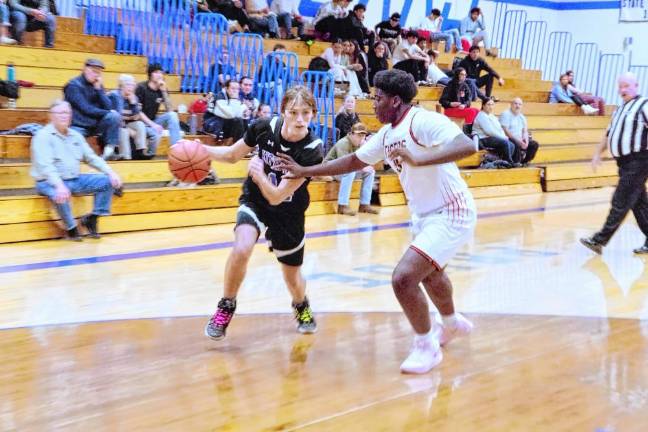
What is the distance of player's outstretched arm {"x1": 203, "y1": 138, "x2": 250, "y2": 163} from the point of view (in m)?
5.02

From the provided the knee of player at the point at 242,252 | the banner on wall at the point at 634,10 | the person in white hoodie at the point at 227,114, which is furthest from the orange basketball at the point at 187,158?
the banner on wall at the point at 634,10

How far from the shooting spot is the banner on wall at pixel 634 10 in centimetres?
2145

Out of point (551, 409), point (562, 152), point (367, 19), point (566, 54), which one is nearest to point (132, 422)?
point (551, 409)

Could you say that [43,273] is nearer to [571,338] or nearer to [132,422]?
[132,422]

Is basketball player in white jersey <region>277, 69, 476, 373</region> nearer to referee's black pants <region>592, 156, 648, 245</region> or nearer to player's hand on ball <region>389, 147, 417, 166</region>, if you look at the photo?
player's hand on ball <region>389, 147, 417, 166</region>

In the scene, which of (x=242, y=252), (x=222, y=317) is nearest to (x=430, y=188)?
(x=242, y=252)

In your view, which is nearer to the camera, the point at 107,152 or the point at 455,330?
the point at 455,330

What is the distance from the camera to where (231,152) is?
5.04 meters

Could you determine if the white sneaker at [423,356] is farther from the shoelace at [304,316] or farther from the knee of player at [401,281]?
the shoelace at [304,316]

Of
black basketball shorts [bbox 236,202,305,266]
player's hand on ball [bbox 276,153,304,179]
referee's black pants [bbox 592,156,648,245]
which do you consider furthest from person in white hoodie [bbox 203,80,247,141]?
player's hand on ball [bbox 276,153,304,179]

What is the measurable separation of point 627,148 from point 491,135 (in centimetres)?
631

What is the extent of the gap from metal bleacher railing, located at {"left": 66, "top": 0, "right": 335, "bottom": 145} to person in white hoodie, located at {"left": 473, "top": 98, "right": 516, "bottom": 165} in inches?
119

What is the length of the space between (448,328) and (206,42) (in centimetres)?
848

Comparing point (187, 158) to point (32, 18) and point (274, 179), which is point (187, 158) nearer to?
point (274, 179)
